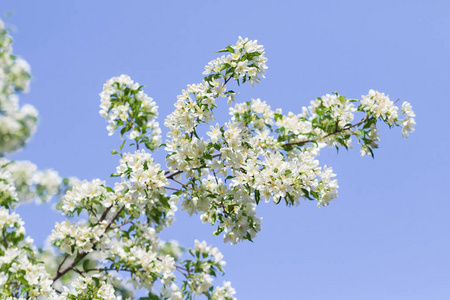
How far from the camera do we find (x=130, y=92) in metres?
4.39

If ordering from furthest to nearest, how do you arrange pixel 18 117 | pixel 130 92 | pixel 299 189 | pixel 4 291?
pixel 18 117
pixel 130 92
pixel 4 291
pixel 299 189

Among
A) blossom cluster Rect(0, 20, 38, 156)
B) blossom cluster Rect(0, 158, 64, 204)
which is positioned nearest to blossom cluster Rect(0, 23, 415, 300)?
blossom cluster Rect(0, 158, 64, 204)

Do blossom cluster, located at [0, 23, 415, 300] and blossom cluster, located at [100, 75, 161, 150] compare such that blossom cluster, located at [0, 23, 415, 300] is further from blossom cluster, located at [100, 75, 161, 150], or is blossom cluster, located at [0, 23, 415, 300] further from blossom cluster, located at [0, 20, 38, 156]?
blossom cluster, located at [0, 20, 38, 156]

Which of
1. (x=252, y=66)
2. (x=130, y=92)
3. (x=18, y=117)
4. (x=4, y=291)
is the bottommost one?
(x=4, y=291)

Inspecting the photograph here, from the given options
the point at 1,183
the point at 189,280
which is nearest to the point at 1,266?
the point at 1,183

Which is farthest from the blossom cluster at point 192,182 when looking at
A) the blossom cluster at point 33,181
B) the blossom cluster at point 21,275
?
the blossom cluster at point 33,181

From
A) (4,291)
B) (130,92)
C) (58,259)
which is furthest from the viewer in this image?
(58,259)

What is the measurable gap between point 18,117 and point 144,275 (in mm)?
6620

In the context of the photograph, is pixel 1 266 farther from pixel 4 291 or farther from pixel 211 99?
pixel 211 99

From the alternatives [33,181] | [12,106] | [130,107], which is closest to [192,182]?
[130,107]

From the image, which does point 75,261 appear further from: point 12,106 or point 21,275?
Answer: point 12,106

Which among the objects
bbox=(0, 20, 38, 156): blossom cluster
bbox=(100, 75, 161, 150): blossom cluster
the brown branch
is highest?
bbox=(0, 20, 38, 156): blossom cluster

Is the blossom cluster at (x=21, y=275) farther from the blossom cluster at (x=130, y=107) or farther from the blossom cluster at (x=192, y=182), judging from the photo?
the blossom cluster at (x=130, y=107)

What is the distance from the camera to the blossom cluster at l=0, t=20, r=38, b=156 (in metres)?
8.76
